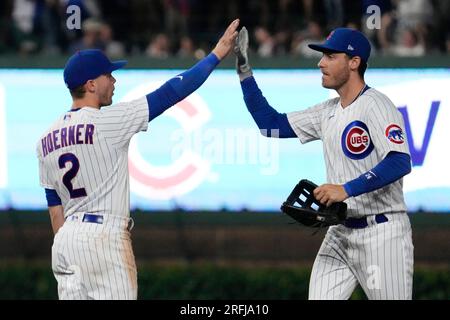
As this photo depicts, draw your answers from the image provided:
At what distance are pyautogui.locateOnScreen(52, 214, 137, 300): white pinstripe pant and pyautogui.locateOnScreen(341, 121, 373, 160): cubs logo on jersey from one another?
147 cm

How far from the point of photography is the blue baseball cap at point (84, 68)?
762 centimetres

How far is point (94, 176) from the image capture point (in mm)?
7496

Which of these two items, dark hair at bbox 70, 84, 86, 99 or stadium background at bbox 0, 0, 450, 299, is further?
stadium background at bbox 0, 0, 450, 299

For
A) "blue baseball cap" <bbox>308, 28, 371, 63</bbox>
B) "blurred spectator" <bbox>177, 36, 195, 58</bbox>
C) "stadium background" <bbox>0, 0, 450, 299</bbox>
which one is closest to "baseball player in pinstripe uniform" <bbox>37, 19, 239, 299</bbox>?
"blue baseball cap" <bbox>308, 28, 371, 63</bbox>

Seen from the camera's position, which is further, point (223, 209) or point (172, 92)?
point (223, 209)

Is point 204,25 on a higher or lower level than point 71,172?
higher

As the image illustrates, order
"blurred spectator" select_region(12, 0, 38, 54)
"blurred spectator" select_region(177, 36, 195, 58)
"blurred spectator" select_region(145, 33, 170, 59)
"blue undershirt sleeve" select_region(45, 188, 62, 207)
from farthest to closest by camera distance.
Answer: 1. "blurred spectator" select_region(12, 0, 38, 54)
2. "blurred spectator" select_region(145, 33, 170, 59)
3. "blurred spectator" select_region(177, 36, 195, 58)
4. "blue undershirt sleeve" select_region(45, 188, 62, 207)

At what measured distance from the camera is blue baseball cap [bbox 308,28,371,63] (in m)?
7.92

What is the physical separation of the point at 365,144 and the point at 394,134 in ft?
0.76

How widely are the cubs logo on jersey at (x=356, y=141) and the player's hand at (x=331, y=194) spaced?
0.32 m

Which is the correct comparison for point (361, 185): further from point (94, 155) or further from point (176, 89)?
point (94, 155)

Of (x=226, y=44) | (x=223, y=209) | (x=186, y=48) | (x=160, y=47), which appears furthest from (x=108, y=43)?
(x=226, y=44)

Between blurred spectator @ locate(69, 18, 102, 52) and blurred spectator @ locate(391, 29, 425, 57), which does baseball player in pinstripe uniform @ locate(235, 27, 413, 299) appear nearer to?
blurred spectator @ locate(391, 29, 425, 57)
